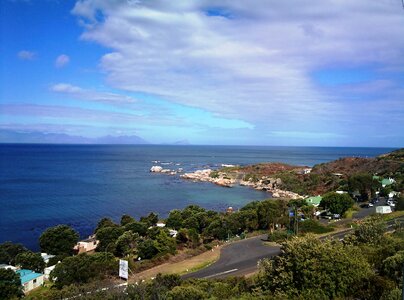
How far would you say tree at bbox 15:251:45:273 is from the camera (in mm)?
22406

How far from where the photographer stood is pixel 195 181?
82188 millimetres

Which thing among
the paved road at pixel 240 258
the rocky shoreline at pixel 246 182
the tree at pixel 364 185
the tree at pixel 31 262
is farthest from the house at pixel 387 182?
the tree at pixel 31 262

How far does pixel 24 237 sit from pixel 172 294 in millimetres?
27774

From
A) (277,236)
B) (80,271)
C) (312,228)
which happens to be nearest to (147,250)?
(80,271)

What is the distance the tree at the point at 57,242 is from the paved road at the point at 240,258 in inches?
413

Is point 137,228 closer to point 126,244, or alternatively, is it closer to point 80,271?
point 126,244

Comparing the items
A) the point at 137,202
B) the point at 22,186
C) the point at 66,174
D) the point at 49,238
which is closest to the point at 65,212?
the point at 137,202

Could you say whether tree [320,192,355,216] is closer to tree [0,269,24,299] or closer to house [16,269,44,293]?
house [16,269,44,293]

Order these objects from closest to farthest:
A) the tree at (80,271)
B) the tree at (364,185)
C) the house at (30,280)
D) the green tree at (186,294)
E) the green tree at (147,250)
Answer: the green tree at (186,294), the tree at (80,271), the house at (30,280), the green tree at (147,250), the tree at (364,185)

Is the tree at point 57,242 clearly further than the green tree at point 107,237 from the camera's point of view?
No

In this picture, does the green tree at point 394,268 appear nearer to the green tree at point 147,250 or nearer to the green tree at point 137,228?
the green tree at point 147,250

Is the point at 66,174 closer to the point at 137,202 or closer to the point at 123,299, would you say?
the point at 137,202

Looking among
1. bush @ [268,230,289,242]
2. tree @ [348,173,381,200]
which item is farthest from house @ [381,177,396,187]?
bush @ [268,230,289,242]

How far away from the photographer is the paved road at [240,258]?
20.7 meters
